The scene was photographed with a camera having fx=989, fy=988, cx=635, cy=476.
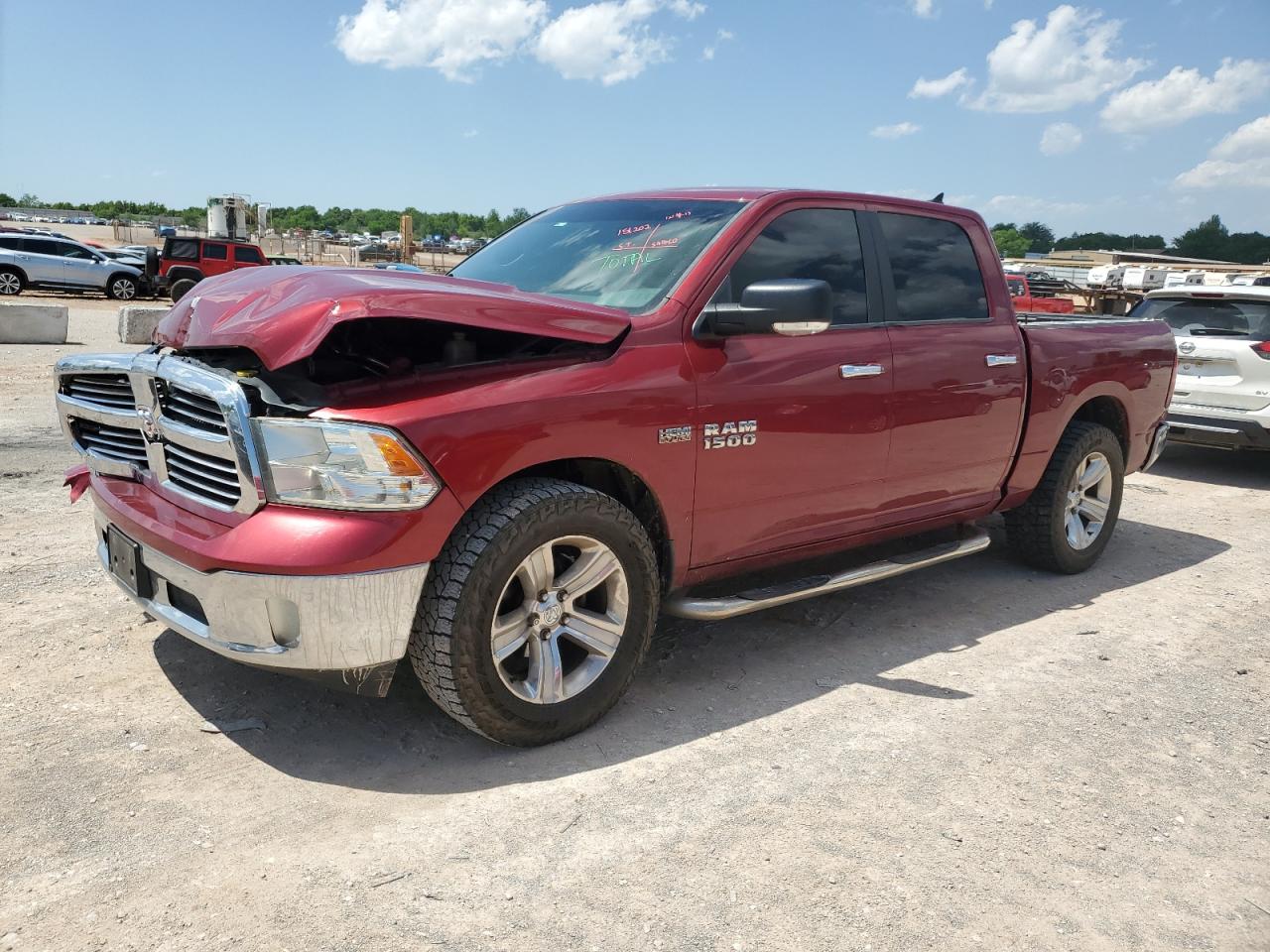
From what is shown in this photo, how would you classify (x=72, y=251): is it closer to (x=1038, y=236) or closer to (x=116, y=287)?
(x=116, y=287)

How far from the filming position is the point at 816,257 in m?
4.10

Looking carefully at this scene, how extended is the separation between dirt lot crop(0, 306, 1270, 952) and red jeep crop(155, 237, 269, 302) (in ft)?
74.3

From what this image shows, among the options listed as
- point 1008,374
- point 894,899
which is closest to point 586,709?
point 894,899

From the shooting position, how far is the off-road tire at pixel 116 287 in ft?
83.7

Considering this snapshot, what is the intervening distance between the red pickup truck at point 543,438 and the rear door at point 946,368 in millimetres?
17

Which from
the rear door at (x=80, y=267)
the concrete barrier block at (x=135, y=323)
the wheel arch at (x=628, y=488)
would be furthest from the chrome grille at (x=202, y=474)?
the rear door at (x=80, y=267)

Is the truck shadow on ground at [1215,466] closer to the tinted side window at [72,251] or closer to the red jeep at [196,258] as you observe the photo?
the red jeep at [196,258]

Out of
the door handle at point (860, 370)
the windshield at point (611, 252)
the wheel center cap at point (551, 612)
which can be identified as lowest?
the wheel center cap at point (551, 612)

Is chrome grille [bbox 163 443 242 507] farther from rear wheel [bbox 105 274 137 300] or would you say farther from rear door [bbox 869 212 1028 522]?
rear wheel [bbox 105 274 137 300]

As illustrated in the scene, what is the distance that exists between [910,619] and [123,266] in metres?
26.1

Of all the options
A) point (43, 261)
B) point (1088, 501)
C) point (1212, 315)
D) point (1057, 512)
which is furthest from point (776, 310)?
point (43, 261)

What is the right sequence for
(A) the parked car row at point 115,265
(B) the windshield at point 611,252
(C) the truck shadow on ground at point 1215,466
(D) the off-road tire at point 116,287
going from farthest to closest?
(D) the off-road tire at point 116,287
(A) the parked car row at point 115,265
(C) the truck shadow on ground at point 1215,466
(B) the windshield at point 611,252

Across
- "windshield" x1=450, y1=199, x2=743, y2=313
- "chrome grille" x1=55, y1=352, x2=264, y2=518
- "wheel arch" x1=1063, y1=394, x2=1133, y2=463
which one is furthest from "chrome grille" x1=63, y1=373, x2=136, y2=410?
"wheel arch" x1=1063, y1=394, x2=1133, y2=463

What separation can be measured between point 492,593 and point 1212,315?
27.1 ft
